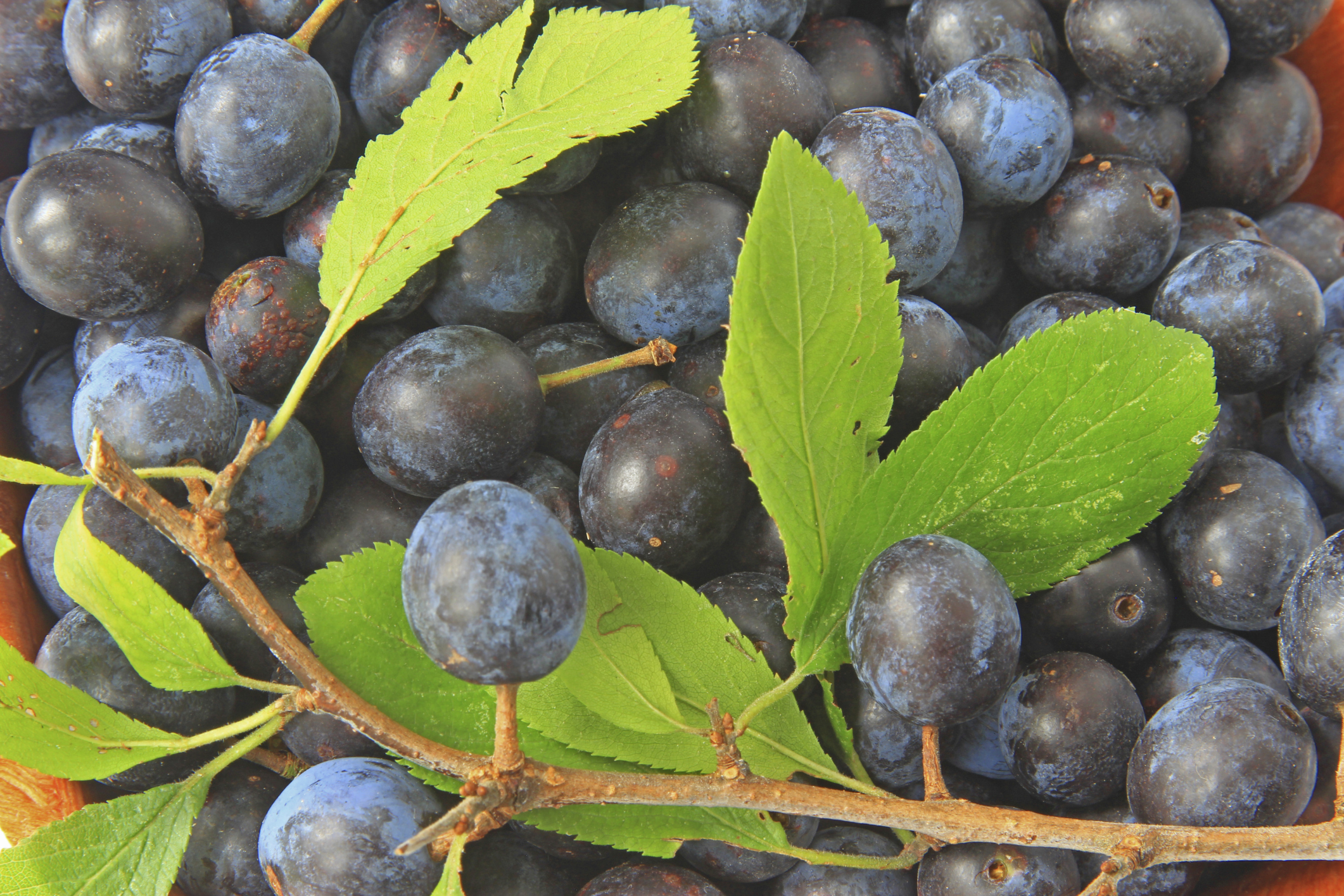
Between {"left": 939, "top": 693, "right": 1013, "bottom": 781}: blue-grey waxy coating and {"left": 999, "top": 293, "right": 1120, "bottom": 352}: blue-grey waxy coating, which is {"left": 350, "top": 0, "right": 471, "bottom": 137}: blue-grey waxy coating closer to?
{"left": 999, "top": 293, "right": 1120, "bottom": 352}: blue-grey waxy coating

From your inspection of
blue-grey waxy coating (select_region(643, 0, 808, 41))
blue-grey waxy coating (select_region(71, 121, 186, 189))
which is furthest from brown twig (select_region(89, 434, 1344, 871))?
blue-grey waxy coating (select_region(643, 0, 808, 41))

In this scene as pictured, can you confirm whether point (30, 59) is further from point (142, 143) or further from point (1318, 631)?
point (1318, 631)

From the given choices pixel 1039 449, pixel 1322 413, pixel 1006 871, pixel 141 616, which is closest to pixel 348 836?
pixel 141 616

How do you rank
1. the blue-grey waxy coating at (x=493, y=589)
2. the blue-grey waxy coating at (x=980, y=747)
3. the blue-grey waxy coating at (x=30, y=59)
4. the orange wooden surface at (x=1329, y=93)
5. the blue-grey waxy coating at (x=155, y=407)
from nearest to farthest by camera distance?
1. the blue-grey waxy coating at (x=493, y=589)
2. the blue-grey waxy coating at (x=155, y=407)
3. the blue-grey waxy coating at (x=980, y=747)
4. the blue-grey waxy coating at (x=30, y=59)
5. the orange wooden surface at (x=1329, y=93)

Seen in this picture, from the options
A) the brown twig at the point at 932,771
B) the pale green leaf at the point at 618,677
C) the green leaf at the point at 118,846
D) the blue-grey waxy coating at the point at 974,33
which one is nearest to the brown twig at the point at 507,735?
the pale green leaf at the point at 618,677

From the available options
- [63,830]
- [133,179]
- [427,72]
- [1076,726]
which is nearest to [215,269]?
[133,179]

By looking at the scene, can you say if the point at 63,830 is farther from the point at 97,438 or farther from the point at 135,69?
the point at 135,69

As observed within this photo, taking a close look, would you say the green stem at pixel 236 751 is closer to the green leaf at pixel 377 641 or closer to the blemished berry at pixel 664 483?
the green leaf at pixel 377 641
